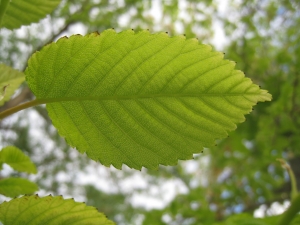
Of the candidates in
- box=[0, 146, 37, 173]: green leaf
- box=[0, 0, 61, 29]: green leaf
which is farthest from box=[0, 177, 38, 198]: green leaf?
box=[0, 0, 61, 29]: green leaf

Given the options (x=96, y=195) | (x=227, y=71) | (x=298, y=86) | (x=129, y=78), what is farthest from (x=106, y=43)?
(x=96, y=195)

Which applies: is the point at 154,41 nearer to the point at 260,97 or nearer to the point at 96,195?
the point at 260,97

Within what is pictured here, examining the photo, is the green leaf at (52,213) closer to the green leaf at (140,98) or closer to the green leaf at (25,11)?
the green leaf at (140,98)

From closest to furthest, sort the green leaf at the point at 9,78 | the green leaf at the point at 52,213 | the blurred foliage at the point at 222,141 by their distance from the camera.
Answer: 1. the green leaf at the point at 52,213
2. the green leaf at the point at 9,78
3. the blurred foliage at the point at 222,141

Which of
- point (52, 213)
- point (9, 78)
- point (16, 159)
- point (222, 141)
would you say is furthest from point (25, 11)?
point (222, 141)

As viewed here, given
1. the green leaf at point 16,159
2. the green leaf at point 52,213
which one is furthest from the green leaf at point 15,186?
the green leaf at point 52,213

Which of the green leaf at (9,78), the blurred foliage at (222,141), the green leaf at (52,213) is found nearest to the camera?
the green leaf at (52,213)

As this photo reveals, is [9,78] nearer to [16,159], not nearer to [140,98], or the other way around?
[16,159]

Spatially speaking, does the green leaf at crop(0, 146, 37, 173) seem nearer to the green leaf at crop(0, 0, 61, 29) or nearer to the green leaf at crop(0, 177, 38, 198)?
the green leaf at crop(0, 177, 38, 198)
